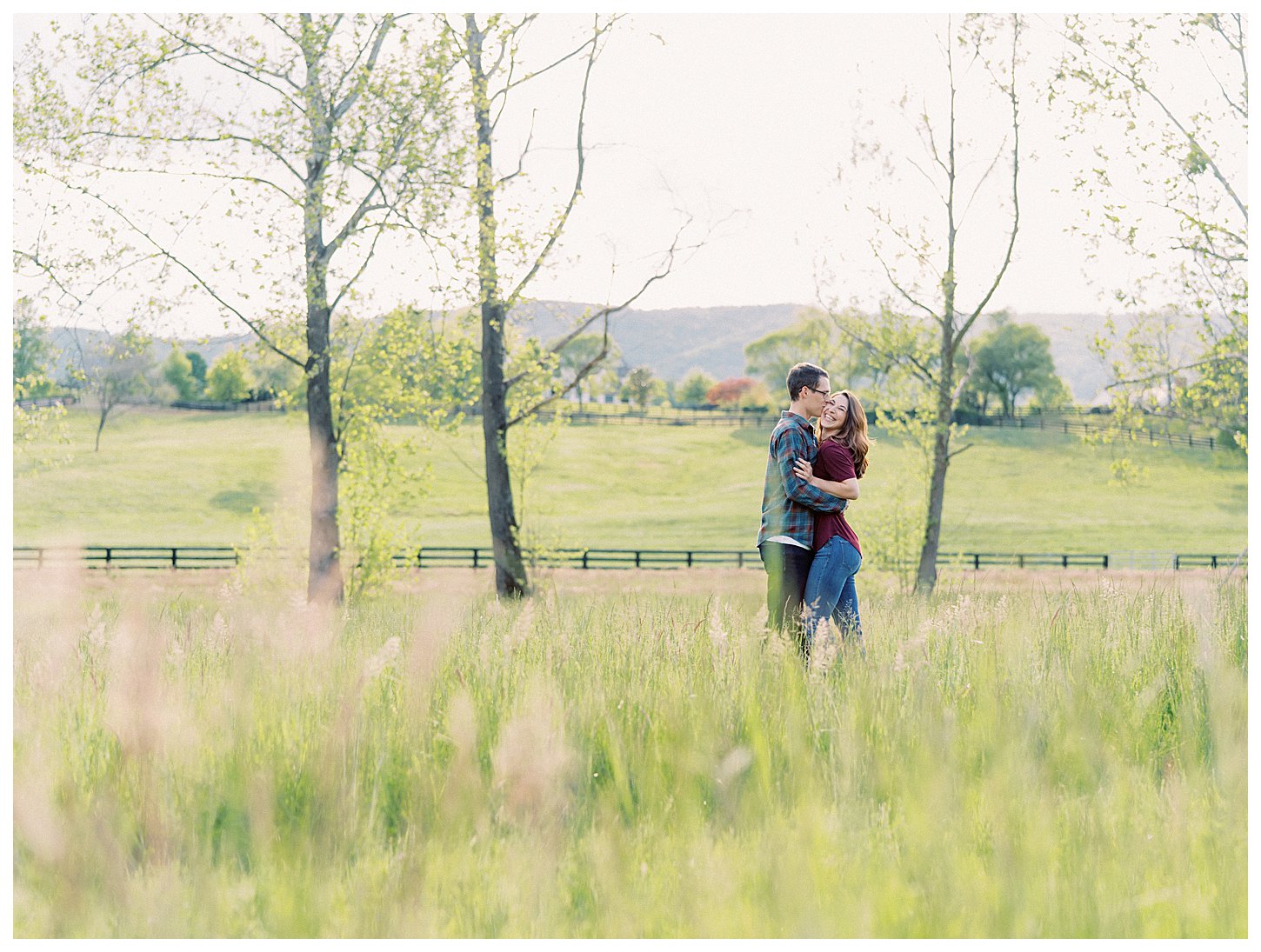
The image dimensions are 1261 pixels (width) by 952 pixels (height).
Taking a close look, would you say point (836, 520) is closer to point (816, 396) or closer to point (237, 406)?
point (816, 396)

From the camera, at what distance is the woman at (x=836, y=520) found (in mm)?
5941

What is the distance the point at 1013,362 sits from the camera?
324 ft

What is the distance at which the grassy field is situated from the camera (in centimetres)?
4816

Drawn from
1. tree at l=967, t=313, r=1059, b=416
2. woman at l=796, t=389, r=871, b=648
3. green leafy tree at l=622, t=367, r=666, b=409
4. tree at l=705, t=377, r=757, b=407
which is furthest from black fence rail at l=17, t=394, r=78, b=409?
tree at l=705, t=377, r=757, b=407

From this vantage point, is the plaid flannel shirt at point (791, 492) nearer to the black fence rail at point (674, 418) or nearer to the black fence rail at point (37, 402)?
the black fence rail at point (37, 402)

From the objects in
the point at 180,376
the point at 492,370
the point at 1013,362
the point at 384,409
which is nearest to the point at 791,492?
the point at 492,370

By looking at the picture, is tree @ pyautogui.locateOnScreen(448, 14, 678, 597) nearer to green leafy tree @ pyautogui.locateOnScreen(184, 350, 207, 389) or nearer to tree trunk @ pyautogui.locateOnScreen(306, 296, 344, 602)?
tree trunk @ pyautogui.locateOnScreen(306, 296, 344, 602)

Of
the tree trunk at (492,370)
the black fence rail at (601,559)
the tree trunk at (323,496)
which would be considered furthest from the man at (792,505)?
the black fence rail at (601,559)

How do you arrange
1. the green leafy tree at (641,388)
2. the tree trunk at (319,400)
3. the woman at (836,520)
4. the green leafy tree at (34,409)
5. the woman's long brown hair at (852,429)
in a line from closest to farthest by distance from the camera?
the woman at (836,520), the woman's long brown hair at (852,429), the tree trunk at (319,400), the green leafy tree at (34,409), the green leafy tree at (641,388)

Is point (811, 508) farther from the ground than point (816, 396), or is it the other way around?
point (816, 396)

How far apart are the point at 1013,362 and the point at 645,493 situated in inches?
2075

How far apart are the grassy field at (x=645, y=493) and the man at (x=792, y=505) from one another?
103 ft

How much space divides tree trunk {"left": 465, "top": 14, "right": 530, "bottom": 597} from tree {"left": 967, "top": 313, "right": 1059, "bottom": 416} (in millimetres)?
90150

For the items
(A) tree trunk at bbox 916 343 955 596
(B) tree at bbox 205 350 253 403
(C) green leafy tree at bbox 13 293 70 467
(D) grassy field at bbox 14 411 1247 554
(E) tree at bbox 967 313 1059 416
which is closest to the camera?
(C) green leafy tree at bbox 13 293 70 467
